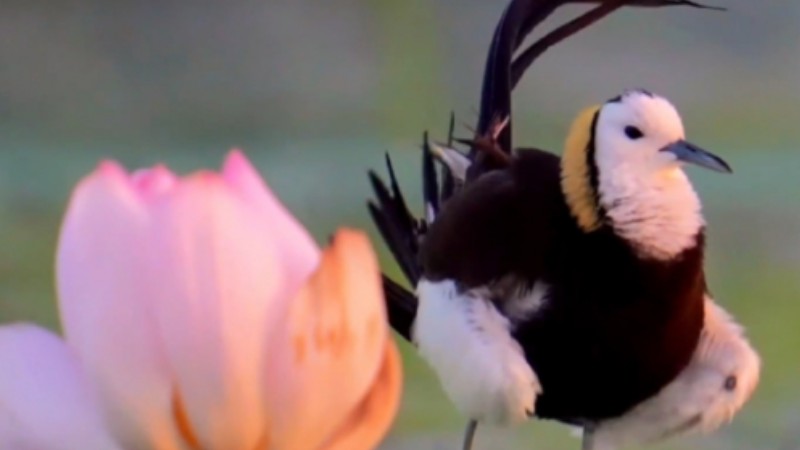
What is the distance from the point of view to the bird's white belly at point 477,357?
0.33m

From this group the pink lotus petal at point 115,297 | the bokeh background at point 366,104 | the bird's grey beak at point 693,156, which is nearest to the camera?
the pink lotus petal at point 115,297

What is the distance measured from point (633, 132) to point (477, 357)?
83mm

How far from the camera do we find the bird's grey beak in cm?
32

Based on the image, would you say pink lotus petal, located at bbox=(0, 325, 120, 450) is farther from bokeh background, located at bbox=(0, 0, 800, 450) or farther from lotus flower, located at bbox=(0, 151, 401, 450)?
bokeh background, located at bbox=(0, 0, 800, 450)

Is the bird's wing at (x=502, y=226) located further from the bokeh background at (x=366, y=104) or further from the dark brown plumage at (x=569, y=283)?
the bokeh background at (x=366, y=104)

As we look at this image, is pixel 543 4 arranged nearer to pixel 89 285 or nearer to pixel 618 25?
pixel 618 25

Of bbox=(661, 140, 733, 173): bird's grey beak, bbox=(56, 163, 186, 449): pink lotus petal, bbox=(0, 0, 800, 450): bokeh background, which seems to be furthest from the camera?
bbox=(0, 0, 800, 450): bokeh background

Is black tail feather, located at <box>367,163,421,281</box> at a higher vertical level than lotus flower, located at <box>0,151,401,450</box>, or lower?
higher

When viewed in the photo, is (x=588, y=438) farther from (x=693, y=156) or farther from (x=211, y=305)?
(x=211, y=305)

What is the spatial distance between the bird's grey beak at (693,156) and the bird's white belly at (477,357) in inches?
2.9

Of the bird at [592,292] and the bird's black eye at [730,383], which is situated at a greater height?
the bird at [592,292]

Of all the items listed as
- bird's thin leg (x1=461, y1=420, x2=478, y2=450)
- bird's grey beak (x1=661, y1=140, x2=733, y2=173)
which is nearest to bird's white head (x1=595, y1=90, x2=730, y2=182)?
bird's grey beak (x1=661, y1=140, x2=733, y2=173)

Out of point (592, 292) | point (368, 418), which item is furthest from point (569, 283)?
point (368, 418)

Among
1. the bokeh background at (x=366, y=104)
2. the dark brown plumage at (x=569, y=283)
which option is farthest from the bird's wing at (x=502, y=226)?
the bokeh background at (x=366, y=104)
